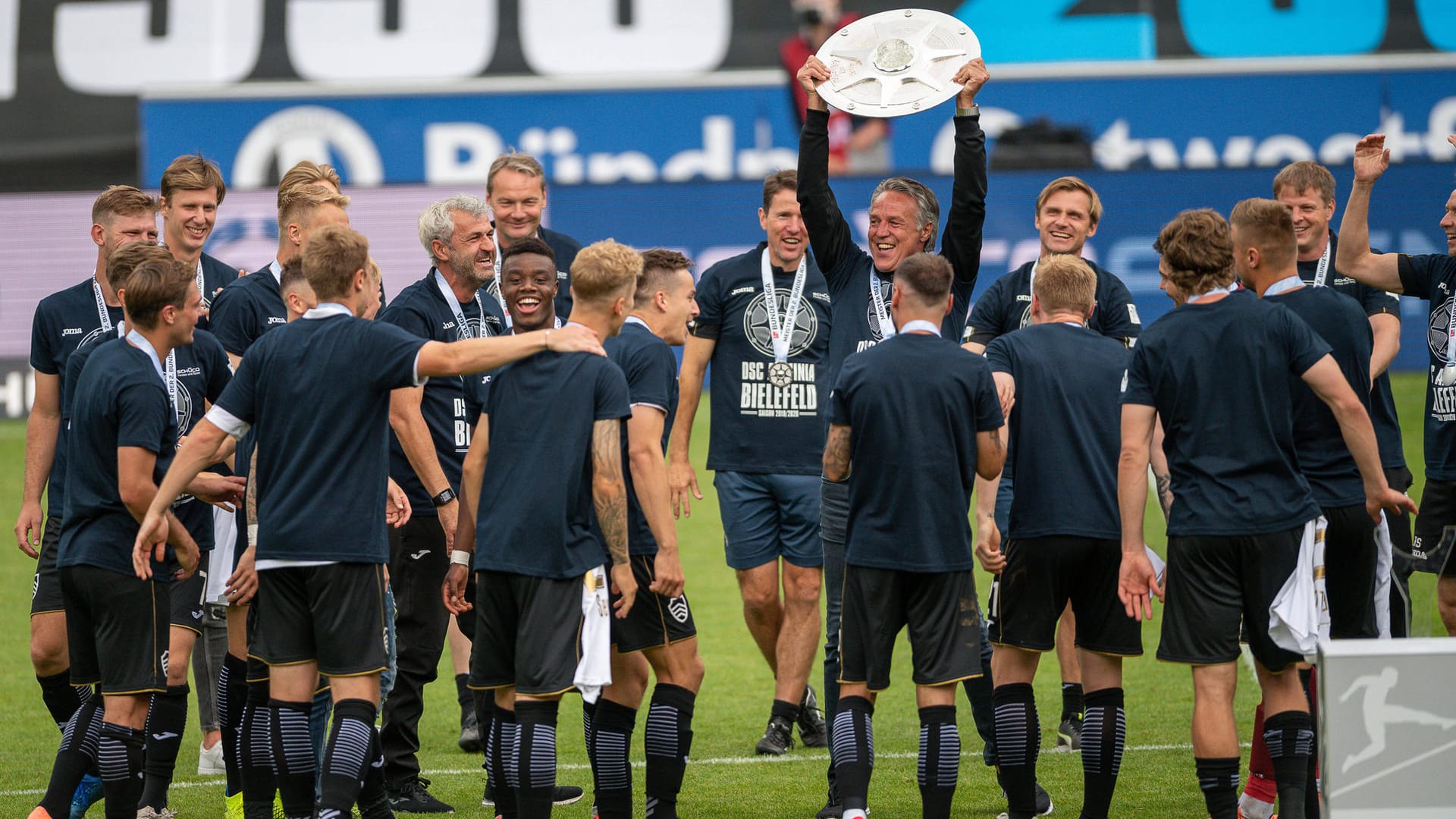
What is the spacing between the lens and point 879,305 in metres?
6.67

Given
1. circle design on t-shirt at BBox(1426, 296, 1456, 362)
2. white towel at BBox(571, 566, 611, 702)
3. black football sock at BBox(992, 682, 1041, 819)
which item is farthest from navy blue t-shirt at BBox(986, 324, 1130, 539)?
circle design on t-shirt at BBox(1426, 296, 1456, 362)

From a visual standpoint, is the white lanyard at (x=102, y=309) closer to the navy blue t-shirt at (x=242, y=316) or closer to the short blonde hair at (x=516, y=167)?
the navy blue t-shirt at (x=242, y=316)

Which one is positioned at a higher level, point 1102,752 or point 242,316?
point 242,316

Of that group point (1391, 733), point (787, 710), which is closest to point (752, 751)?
point (787, 710)

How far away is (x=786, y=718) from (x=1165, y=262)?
9.45 feet

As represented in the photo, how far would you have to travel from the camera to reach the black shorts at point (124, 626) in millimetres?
5641

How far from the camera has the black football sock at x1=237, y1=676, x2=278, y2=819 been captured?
5723mm

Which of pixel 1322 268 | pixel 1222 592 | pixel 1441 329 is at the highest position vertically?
pixel 1322 268

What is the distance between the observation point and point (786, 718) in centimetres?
733

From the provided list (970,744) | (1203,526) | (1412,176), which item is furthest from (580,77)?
(1203,526)

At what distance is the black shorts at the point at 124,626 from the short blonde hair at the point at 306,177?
6.29 ft

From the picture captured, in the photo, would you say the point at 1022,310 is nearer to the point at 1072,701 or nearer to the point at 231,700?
the point at 1072,701

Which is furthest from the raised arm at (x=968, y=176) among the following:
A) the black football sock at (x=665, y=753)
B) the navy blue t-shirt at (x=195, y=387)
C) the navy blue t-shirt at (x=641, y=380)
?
the navy blue t-shirt at (x=195, y=387)

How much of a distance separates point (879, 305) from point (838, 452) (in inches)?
47.6
